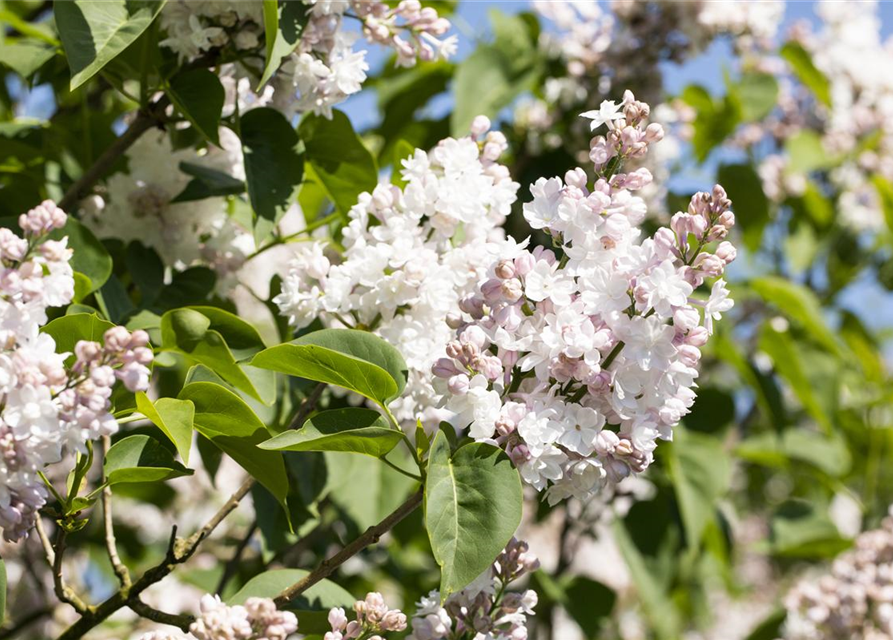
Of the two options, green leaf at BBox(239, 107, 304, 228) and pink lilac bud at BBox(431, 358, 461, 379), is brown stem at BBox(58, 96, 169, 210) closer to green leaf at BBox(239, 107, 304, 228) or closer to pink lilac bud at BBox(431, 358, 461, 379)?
green leaf at BBox(239, 107, 304, 228)

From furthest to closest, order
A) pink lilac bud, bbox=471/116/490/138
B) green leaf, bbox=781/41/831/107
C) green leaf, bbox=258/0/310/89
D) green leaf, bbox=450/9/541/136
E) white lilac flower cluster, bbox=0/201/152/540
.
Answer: green leaf, bbox=781/41/831/107 → green leaf, bbox=450/9/541/136 → pink lilac bud, bbox=471/116/490/138 → green leaf, bbox=258/0/310/89 → white lilac flower cluster, bbox=0/201/152/540

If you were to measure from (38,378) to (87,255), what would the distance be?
1.42ft

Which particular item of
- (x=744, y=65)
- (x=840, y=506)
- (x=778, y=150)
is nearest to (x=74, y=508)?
(x=744, y=65)

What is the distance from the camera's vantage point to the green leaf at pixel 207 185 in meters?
1.45

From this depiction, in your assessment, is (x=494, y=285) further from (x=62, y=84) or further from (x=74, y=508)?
(x=62, y=84)

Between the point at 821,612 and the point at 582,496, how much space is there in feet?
4.43

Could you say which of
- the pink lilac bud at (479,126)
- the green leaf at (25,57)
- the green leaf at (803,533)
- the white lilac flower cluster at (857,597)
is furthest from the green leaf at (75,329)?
the green leaf at (803,533)

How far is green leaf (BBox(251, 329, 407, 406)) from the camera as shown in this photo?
0.96m

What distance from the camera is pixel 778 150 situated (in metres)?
3.47

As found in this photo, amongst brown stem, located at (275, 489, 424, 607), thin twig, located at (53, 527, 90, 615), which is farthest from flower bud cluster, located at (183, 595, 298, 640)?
thin twig, located at (53, 527, 90, 615)

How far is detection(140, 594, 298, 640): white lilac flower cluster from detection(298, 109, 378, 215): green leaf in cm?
70

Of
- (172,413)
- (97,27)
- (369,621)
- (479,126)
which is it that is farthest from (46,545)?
(479,126)

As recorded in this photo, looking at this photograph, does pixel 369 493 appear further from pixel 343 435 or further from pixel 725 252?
pixel 725 252

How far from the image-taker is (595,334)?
0.92 metres
